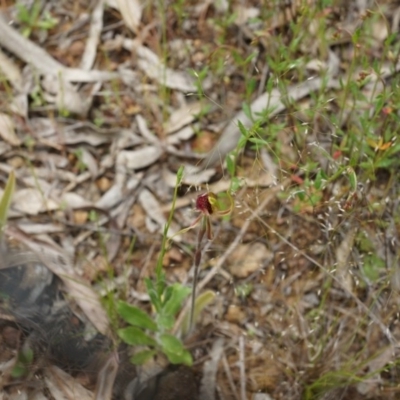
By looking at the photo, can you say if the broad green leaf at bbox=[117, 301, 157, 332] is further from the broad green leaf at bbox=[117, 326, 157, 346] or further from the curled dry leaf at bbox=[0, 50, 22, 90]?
the curled dry leaf at bbox=[0, 50, 22, 90]

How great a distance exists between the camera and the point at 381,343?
2.02 meters

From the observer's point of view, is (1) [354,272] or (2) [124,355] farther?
(1) [354,272]

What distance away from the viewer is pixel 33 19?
106 inches

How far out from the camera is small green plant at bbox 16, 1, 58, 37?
2664mm

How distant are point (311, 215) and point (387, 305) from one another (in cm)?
43

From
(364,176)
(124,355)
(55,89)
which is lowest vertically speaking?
(124,355)

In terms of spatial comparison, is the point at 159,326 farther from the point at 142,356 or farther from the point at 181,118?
the point at 181,118

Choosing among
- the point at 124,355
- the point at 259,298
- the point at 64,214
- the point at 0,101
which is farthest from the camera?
the point at 0,101

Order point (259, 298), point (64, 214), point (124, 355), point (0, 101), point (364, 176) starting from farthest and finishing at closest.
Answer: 1. point (0, 101)
2. point (64, 214)
3. point (259, 298)
4. point (364, 176)
5. point (124, 355)

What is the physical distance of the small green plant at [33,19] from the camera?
266cm

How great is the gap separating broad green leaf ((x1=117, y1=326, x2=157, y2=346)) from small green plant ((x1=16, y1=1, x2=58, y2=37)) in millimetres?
1467

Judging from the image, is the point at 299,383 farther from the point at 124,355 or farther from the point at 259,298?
the point at 124,355

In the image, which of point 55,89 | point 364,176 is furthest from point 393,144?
point 55,89

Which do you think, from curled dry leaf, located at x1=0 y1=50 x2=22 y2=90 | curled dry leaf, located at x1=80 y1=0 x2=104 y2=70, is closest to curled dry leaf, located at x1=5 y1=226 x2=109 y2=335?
curled dry leaf, located at x1=0 y1=50 x2=22 y2=90
